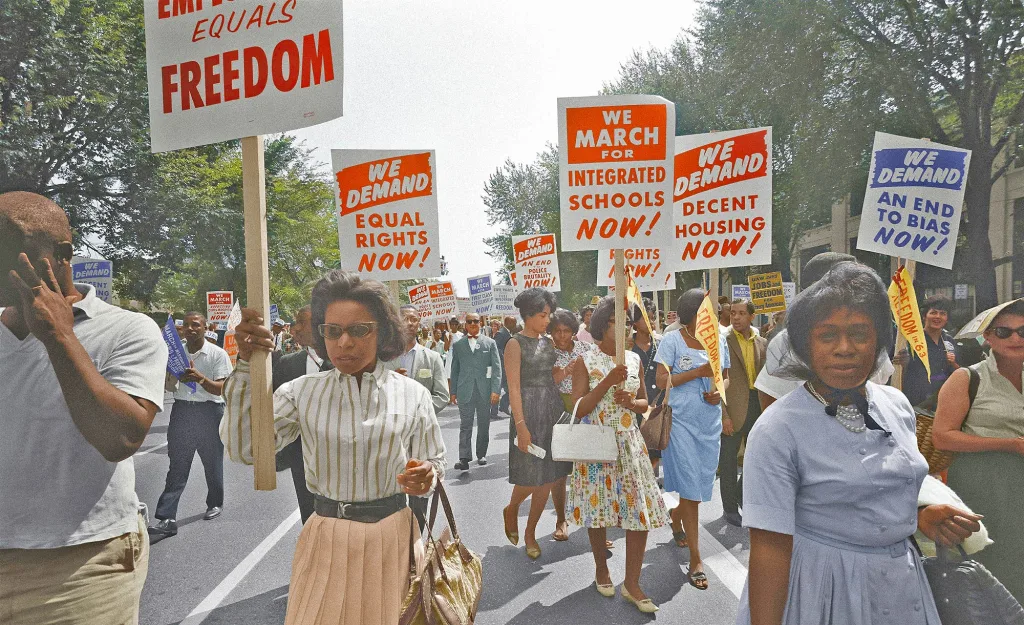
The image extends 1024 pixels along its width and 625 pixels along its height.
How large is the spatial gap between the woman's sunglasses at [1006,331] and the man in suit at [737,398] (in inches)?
128

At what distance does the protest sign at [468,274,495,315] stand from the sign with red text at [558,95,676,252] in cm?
1581

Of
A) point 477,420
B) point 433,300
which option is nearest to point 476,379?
point 477,420

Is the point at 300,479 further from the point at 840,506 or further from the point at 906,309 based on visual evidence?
the point at 906,309

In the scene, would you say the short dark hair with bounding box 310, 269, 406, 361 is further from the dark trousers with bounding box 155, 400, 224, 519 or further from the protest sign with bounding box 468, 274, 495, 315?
the protest sign with bounding box 468, 274, 495, 315

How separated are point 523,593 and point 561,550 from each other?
1078 mm

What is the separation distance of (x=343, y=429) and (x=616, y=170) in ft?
11.6

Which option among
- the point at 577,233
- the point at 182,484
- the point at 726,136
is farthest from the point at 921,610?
the point at 182,484

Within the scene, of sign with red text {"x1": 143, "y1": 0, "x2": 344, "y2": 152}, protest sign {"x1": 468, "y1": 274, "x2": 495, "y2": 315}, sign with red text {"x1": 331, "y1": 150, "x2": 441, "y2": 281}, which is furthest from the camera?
→ protest sign {"x1": 468, "y1": 274, "x2": 495, "y2": 315}

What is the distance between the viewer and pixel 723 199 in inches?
271

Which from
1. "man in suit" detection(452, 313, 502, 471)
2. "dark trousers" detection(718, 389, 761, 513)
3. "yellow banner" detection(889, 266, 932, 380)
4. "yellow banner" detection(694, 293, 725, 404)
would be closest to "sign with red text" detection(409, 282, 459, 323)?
"man in suit" detection(452, 313, 502, 471)

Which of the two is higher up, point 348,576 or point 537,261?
point 537,261

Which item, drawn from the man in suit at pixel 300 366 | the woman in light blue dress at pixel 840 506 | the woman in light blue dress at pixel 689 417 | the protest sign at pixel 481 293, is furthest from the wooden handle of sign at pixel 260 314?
the protest sign at pixel 481 293

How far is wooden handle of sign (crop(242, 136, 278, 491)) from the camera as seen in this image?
8.48 ft

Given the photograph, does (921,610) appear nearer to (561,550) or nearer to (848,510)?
(848,510)
